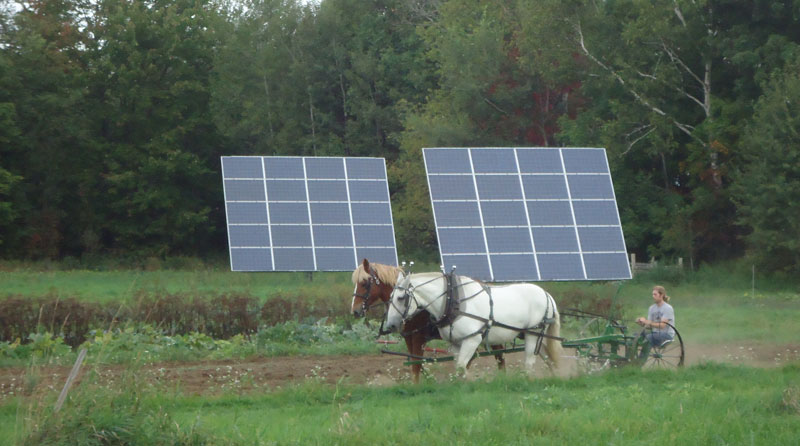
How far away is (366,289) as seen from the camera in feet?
45.0

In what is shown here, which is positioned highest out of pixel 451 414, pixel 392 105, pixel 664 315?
pixel 392 105

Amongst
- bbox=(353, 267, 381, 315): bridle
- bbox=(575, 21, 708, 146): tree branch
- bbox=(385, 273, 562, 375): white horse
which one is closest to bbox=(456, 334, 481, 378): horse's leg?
bbox=(385, 273, 562, 375): white horse

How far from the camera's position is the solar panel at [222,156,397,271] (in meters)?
26.5

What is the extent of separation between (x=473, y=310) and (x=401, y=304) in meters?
1.03

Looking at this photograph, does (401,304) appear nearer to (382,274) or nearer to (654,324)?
(382,274)

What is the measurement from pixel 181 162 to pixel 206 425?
41163mm

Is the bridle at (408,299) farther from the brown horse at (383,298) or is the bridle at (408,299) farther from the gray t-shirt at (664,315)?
the gray t-shirt at (664,315)

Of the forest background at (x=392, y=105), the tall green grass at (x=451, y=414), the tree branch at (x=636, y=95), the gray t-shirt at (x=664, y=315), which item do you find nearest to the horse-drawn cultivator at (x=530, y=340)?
the gray t-shirt at (x=664, y=315)

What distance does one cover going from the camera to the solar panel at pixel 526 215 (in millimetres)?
22844

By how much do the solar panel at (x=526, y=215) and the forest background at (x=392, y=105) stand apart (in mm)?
10612

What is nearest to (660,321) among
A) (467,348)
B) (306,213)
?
(467,348)

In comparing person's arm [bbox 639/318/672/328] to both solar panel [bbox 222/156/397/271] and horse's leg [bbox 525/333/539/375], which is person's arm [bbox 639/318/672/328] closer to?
horse's leg [bbox 525/333/539/375]

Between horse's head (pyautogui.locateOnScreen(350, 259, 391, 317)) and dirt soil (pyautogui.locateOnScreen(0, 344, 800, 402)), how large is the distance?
3.29ft

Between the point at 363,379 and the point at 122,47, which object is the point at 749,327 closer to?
the point at 363,379
